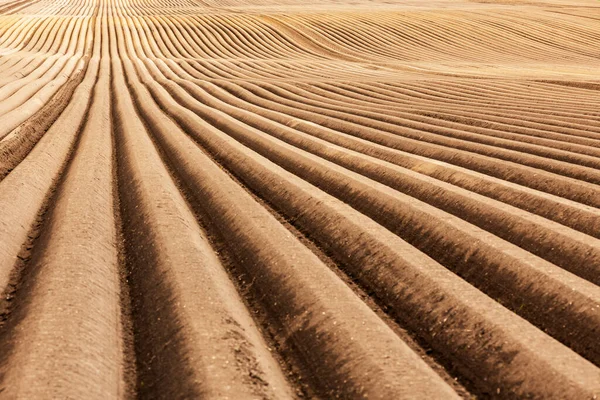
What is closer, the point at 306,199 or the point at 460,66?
the point at 306,199

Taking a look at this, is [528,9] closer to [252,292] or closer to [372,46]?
[372,46]

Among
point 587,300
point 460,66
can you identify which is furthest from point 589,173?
point 460,66

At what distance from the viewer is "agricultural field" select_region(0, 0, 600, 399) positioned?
3340 millimetres

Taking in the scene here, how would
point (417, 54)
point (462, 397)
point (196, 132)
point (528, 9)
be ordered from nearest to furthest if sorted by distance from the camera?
point (462, 397)
point (196, 132)
point (417, 54)
point (528, 9)

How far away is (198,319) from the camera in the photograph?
147 inches

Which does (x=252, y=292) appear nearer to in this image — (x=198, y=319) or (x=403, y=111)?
(x=198, y=319)

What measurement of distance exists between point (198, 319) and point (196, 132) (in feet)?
22.1

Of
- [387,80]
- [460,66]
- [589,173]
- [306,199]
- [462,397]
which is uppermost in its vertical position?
[460,66]

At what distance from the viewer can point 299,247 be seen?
5.01 metres

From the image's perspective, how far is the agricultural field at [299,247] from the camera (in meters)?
3.34

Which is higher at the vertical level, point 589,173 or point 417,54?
point 417,54

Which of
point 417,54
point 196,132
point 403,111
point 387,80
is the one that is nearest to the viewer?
point 196,132

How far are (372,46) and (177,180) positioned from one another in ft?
82.1

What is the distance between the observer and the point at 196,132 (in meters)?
10.0
